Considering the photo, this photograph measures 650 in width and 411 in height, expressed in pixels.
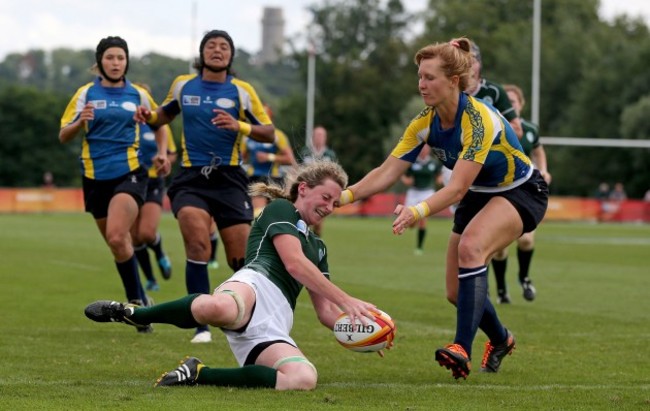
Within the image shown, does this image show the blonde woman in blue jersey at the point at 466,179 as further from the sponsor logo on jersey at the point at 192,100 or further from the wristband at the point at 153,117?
the wristband at the point at 153,117

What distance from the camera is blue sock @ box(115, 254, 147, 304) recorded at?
34.4 ft

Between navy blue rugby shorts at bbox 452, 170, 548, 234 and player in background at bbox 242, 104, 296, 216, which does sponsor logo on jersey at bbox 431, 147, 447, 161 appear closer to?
navy blue rugby shorts at bbox 452, 170, 548, 234

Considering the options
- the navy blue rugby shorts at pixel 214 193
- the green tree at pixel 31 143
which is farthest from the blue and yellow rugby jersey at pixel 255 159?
the green tree at pixel 31 143

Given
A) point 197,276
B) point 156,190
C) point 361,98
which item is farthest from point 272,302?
point 361,98

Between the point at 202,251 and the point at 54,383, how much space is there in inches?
106

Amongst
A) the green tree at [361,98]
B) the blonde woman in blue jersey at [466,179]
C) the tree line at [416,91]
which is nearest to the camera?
the blonde woman in blue jersey at [466,179]

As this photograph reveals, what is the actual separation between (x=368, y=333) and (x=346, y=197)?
3.40 feet

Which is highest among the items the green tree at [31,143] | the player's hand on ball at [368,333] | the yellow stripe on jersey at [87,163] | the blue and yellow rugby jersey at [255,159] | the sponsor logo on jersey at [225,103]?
the sponsor logo on jersey at [225,103]

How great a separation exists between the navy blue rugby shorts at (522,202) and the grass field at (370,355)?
1.00 metres

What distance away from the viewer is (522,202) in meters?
7.96

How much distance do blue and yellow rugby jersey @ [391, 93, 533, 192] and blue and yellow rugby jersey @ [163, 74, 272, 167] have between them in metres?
2.16

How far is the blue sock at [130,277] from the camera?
10.5 metres

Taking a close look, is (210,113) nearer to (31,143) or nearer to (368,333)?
(368,333)

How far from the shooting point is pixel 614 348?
31.3 ft
